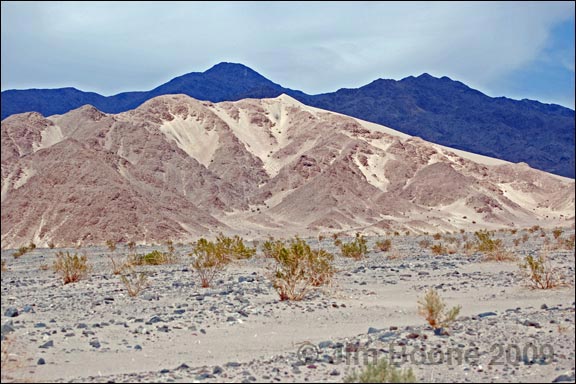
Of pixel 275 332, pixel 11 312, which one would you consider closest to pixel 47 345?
pixel 11 312

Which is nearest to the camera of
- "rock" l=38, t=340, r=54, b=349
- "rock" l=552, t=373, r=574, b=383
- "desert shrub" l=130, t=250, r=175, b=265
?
"rock" l=552, t=373, r=574, b=383

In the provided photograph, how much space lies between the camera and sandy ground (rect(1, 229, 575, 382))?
8602mm

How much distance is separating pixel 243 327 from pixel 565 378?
6678 millimetres

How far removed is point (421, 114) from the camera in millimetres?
195375

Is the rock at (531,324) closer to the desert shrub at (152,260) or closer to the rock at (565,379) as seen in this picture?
the rock at (565,379)

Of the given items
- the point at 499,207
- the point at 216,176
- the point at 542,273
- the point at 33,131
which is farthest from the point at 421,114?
the point at 542,273

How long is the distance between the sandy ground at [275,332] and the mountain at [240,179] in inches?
1785

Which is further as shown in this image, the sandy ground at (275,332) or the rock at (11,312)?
the rock at (11,312)

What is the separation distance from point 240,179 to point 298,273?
91.5 metres

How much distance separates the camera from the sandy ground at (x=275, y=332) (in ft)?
28.2

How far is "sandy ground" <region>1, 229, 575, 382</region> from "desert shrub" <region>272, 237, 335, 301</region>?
431 mm

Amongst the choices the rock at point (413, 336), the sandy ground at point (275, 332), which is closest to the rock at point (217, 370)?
the sandy ground at point (275, 332)

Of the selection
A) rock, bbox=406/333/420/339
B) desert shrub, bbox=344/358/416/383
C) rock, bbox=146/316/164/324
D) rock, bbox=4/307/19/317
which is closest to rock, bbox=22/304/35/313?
rock, bbox=4/307/19/317

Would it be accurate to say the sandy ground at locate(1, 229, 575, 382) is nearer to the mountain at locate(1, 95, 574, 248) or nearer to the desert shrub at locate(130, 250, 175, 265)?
the desert shrub at locate(130, 250, 175, 265)
